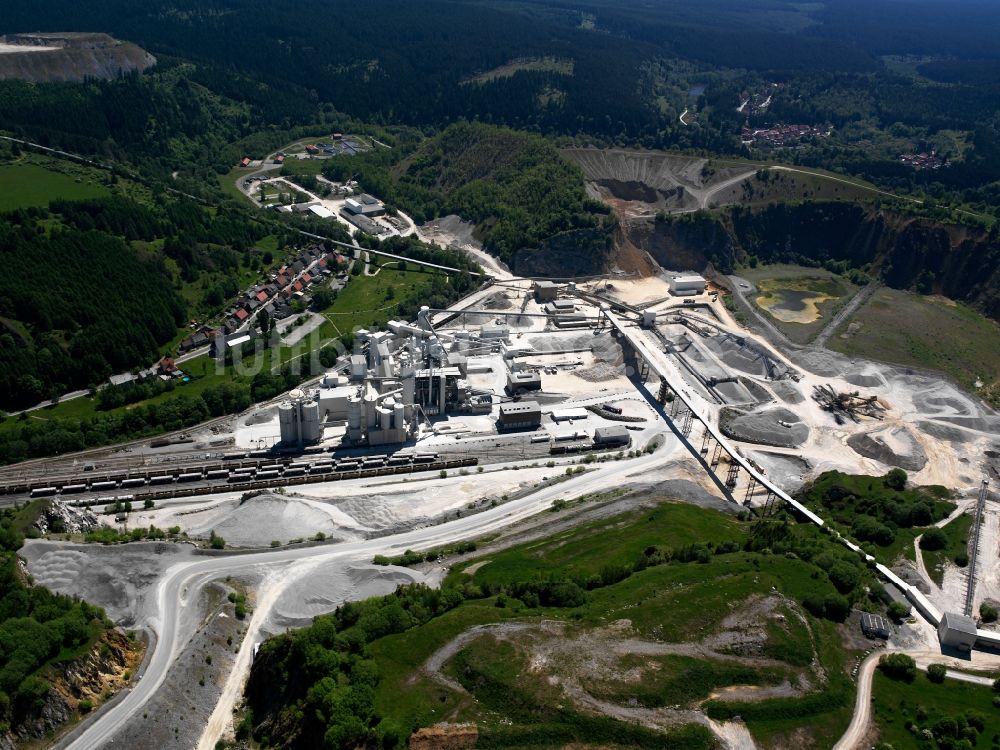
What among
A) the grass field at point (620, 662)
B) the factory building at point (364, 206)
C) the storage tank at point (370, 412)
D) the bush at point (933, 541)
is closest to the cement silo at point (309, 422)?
the storage tank at point (370, 412)

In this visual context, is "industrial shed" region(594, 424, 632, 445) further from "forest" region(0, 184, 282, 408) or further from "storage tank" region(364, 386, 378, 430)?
"forest" region(0, 184, 282, 408)

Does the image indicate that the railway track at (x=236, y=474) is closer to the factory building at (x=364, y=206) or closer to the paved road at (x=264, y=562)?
the paved road at (x=264, y=562)

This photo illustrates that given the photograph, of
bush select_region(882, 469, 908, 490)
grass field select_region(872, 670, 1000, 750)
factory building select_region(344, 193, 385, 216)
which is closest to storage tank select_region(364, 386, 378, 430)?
grass field select_region(872, 670, 1000, 750)

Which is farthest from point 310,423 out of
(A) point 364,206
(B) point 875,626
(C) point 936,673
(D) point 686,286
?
(A) point 364,206

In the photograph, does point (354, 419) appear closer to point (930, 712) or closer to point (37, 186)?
point (930, 712)

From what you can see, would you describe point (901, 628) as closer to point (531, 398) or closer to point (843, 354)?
point (531, 398)
